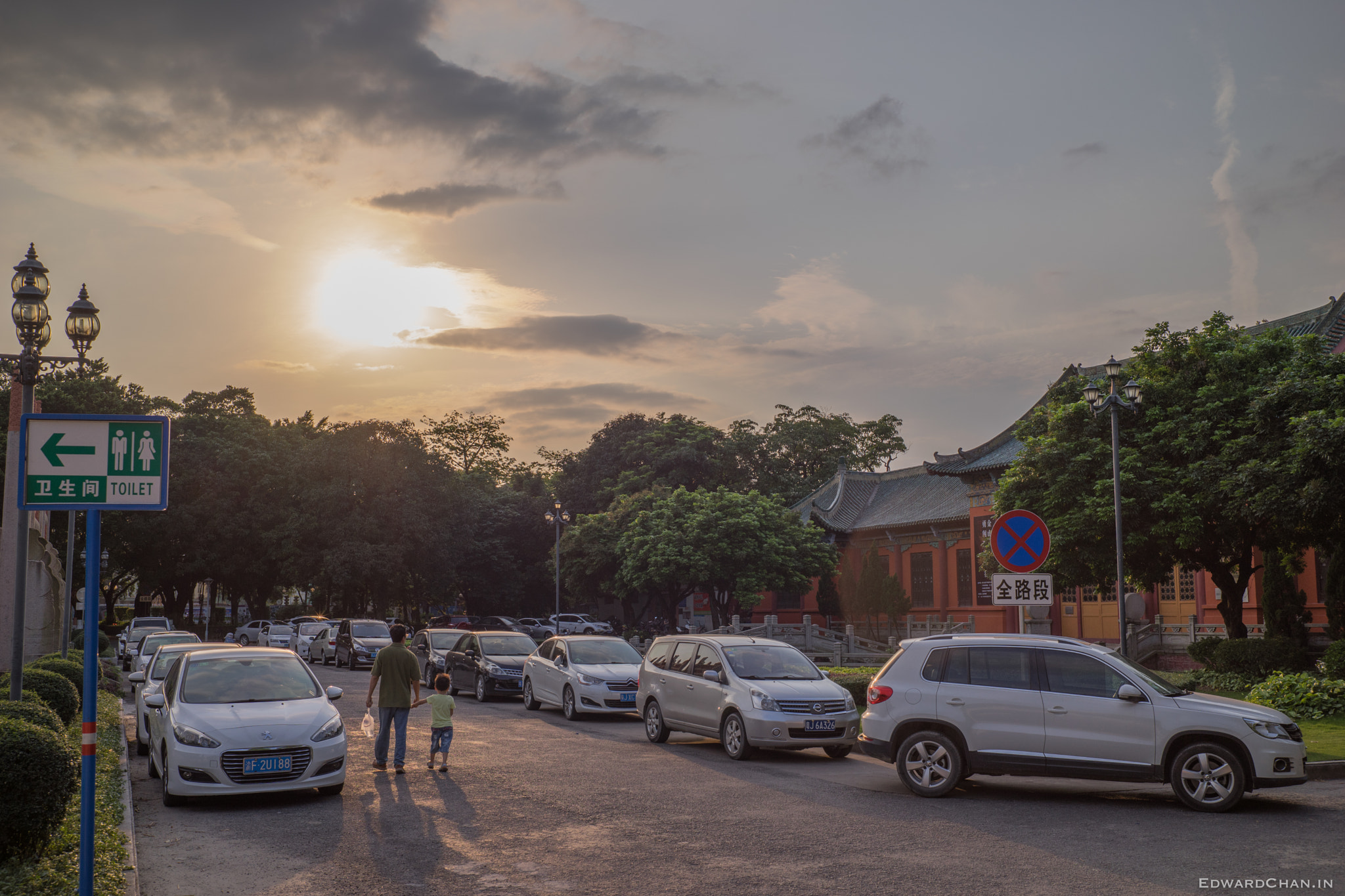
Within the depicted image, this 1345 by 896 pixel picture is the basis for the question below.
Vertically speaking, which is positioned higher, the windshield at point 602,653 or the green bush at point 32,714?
the green bush at point 32,714

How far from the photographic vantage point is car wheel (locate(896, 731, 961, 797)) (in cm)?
1095

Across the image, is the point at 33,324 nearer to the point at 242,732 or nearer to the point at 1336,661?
the point at 242,732

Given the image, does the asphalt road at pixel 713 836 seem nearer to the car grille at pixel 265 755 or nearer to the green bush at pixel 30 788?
the car grille at pixel 265 755

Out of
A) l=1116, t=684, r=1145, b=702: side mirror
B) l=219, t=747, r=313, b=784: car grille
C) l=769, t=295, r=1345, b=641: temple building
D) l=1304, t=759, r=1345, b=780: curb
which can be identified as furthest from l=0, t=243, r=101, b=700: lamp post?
l=769, t=295, r=1345, b=641: temple building

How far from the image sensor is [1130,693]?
10.4 metres

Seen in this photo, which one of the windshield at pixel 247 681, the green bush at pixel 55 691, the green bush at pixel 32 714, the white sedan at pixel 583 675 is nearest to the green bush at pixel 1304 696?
the white sedan at pixel 583 675

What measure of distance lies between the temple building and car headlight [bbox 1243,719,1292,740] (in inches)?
676

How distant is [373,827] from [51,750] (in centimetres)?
293

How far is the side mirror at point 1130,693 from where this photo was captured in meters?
10.4

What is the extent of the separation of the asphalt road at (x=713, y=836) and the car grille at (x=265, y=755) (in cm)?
31

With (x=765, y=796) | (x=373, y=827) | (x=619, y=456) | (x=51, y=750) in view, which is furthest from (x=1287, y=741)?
(x=619, y=456)

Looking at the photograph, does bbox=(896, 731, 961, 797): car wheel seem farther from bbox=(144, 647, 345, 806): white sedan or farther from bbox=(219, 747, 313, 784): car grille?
bbox=(219, 747, 313, 784): car grille

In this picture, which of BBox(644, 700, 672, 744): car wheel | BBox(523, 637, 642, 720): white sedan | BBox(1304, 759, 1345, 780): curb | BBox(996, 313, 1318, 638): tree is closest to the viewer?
BBox(1304, 759, 1345, 780): curb

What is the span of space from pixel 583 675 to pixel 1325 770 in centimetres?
1144
